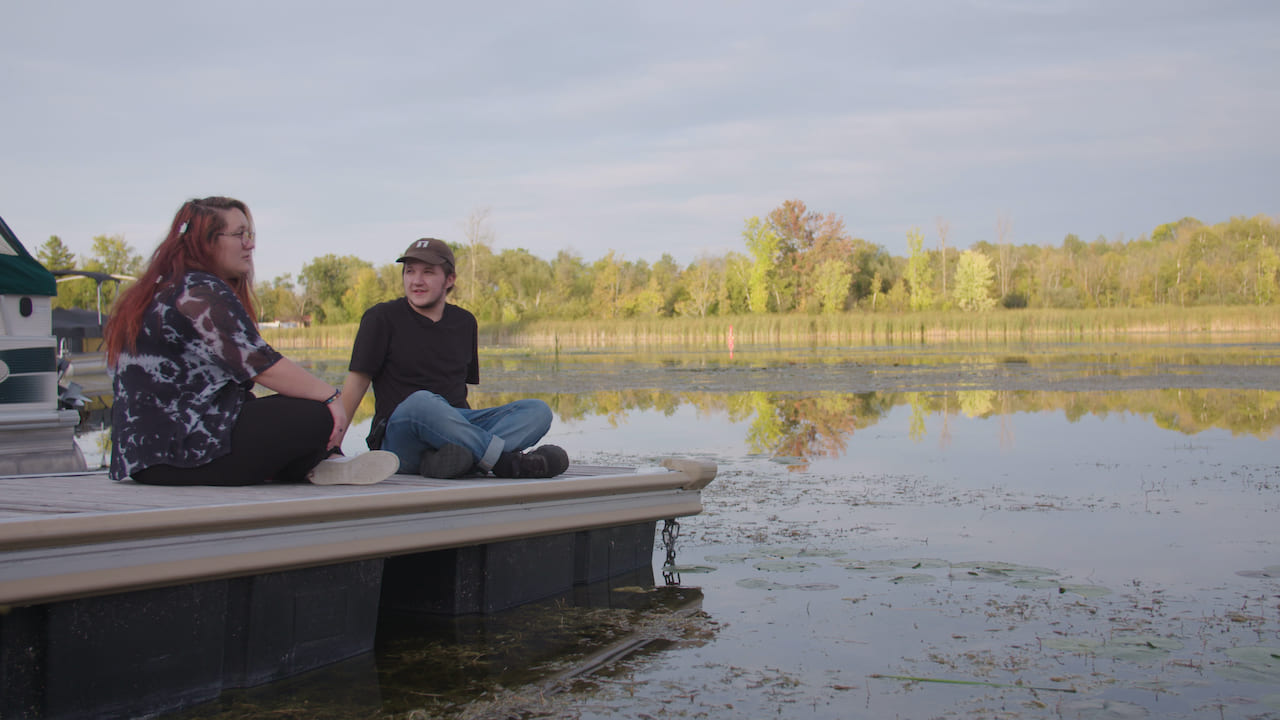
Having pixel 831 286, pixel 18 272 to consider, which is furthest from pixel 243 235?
pixel 831 286

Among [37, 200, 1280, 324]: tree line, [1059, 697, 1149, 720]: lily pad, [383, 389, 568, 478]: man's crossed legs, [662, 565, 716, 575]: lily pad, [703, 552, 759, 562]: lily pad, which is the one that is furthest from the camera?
[37, 200, 1280, 324]: tree line

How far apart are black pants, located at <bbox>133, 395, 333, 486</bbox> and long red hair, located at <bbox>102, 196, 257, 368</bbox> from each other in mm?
372

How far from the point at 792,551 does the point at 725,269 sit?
67.9 metres

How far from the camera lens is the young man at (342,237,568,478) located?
4414 millimetres

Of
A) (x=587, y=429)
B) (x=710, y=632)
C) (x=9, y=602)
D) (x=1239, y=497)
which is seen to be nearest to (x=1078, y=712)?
(x=710, y=632)

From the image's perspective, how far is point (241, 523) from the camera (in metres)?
3.16

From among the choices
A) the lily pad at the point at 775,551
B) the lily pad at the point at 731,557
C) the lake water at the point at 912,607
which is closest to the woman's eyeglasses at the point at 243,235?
the lake water at the point at 912,607

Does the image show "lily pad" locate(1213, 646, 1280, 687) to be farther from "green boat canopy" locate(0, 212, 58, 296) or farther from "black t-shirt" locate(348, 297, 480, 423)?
"green boat canopy" locate(0, 212, 58, 296)

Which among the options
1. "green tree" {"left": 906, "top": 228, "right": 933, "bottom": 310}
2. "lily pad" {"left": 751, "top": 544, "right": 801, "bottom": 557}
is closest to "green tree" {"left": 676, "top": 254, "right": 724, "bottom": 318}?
"green tree" {"left": 906, "top": 228, "right": 933, "bottom": 310}

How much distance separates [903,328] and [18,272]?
38.5 meters

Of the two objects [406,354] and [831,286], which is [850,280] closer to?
[831,286]

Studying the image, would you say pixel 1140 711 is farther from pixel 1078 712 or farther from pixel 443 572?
pixel 443 572

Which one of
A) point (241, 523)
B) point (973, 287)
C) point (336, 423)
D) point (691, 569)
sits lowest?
point (691, 569)

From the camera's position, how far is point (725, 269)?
72.7 meters
